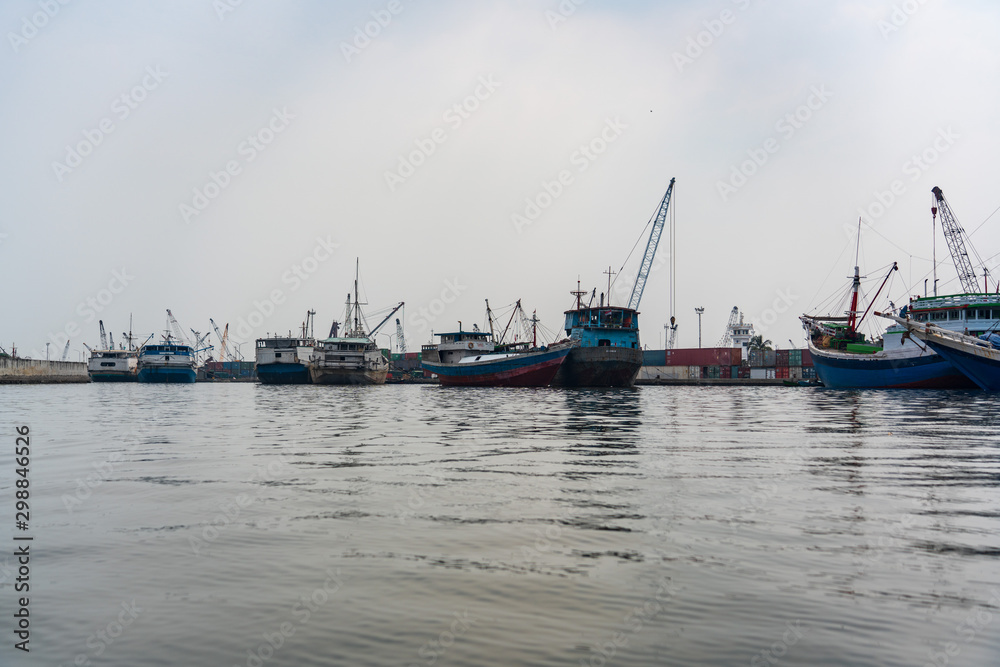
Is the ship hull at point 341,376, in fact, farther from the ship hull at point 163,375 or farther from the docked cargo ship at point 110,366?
the docked cargo ship at point 110,366

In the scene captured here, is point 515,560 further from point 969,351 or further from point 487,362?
point 487,362

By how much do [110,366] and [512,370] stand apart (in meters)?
87.7

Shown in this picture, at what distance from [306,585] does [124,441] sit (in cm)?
1729

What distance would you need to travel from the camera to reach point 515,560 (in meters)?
7.42

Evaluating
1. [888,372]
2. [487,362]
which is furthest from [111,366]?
[888,372]

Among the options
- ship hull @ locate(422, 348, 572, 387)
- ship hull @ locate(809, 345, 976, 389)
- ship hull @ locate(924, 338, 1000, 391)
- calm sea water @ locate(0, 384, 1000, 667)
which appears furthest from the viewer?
ship hull @ locate(422, 348, 572, 387)

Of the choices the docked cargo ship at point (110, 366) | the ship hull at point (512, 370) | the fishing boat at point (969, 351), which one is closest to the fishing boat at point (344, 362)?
the ship hull at point (512, 370)

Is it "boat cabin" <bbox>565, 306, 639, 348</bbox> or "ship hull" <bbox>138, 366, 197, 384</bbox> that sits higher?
"boat cabin" <bbox>565, 306, 639, 348</bbox>

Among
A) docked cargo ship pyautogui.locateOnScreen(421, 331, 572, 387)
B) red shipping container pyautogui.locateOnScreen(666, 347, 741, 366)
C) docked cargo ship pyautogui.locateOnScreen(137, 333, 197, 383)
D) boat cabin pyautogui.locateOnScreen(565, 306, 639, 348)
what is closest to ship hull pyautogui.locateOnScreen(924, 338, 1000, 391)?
boat cabin pyautogui.locateOnScreen(565, 306, 639, 348)

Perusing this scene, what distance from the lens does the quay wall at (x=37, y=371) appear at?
392 feet

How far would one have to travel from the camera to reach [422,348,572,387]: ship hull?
65.4 meters

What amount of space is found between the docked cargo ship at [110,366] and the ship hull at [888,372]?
112573 mm

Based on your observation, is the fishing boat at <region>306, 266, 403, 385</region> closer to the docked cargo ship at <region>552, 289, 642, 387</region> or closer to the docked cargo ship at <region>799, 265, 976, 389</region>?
the docked cargo ship at <region>552, 289, 642, 387</region>

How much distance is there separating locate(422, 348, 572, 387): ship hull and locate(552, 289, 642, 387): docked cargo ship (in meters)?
1.37
